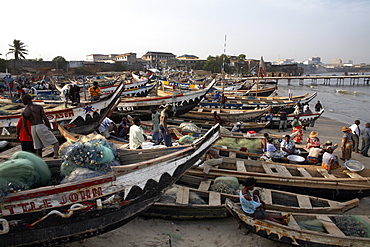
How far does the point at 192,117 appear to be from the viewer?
14.2 metres

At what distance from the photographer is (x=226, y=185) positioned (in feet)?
19.3

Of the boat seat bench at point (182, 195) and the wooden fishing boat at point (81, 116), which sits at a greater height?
the wooden fishing boat at point (81, 116)

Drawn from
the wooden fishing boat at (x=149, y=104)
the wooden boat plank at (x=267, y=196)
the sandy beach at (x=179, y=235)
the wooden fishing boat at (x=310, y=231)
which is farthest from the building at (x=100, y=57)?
the wooden fishing boat at (x=310, y=231)

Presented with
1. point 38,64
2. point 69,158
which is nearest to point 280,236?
point 69,158

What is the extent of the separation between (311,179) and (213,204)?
2703mm

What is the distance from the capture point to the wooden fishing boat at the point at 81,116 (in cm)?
821

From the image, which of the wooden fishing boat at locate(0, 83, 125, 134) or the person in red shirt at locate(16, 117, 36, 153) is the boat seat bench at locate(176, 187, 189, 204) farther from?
the wooden fishing boat at locate(0, 83, 125, 134)

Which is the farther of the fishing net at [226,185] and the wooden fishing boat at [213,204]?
the fishing net at [226,185]

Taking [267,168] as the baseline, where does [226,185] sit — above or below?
below

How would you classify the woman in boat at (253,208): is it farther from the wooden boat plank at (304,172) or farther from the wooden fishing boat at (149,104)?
the wooden fishing boat at (149,104)

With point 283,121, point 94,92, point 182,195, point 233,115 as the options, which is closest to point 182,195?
point 182,195

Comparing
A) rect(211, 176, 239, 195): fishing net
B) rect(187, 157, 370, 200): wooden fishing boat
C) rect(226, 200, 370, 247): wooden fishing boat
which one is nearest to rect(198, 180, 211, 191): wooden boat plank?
rect(211, 176, 239, 195): fishing net

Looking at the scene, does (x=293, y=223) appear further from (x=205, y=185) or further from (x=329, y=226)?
(x=205, y=185)

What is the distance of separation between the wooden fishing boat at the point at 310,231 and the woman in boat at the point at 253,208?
92 mm
